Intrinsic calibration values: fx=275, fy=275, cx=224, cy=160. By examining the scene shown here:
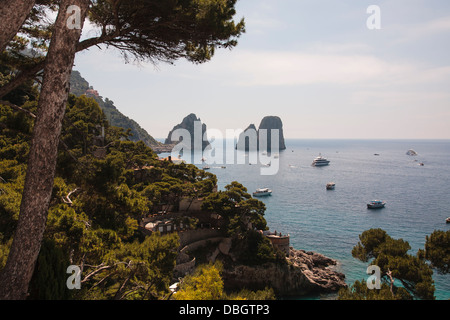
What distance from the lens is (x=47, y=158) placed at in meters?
3.94

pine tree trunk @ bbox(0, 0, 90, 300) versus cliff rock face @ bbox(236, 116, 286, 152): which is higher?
cliff rock face @ bbox(236, 116, 286, 152)

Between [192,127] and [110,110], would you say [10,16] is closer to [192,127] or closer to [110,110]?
[110,110]

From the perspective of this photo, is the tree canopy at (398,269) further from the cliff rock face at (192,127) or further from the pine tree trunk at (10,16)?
the cliff rock face at (192,127)

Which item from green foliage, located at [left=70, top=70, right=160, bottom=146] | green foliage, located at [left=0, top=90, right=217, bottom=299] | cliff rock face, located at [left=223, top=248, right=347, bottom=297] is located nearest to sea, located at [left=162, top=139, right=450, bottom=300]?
cliff rock face, located at [left=223, top=248, right=347, bottom=297]

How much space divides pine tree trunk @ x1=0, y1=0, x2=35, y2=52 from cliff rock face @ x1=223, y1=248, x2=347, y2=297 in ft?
63.4

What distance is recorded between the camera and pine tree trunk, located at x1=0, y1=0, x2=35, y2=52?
3.69m

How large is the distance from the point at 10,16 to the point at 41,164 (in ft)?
6.75

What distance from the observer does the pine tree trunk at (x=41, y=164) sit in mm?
3779

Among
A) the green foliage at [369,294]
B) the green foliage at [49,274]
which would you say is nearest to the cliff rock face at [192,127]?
the green foliage at [369,294]

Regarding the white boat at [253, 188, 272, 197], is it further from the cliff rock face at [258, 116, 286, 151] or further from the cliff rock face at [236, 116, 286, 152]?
the cliff rock face at [258, 116, 286, 151]

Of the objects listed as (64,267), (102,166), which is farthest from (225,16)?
(64,267)

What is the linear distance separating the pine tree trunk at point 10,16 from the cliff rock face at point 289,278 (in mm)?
19314
